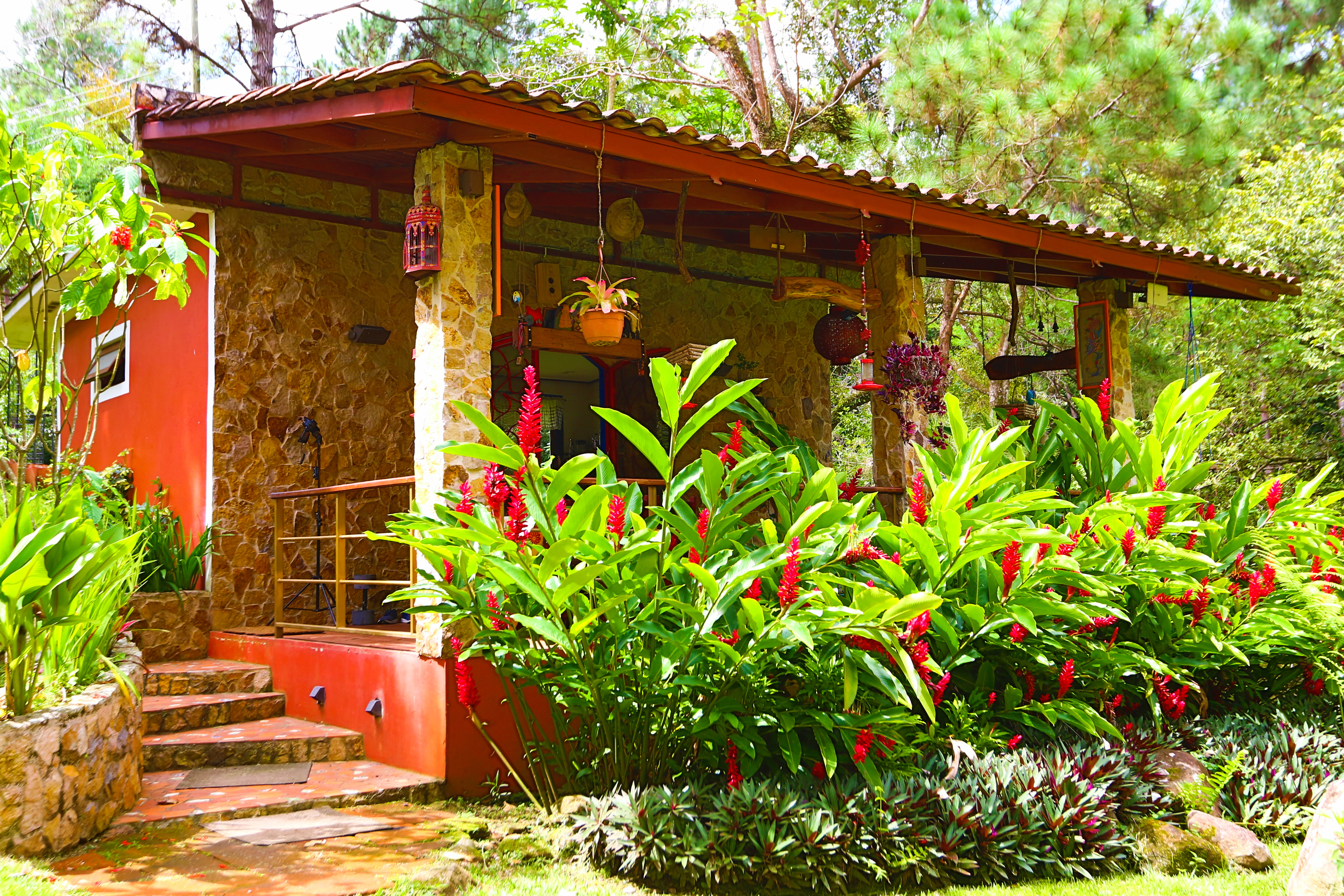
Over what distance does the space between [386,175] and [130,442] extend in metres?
3.10

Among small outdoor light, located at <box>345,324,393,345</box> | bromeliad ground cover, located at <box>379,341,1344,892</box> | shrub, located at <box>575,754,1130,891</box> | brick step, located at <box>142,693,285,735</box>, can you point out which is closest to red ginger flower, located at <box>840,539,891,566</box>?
bromeliad ground cover, located at <box>379,341,1344,892</box>

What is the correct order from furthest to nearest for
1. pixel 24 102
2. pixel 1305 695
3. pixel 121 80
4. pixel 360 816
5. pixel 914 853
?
pixel 24 102 < pixel 121 80 < pixel 1305 695 < pixel 360 816 < pixel 914 853

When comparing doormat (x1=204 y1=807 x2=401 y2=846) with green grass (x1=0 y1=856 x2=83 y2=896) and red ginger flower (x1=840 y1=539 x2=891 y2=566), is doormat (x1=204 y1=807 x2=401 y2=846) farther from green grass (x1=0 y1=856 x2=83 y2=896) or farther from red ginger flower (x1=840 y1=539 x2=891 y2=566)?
red ginger flower (x1=840 y1=539 x2=891 y2=566)

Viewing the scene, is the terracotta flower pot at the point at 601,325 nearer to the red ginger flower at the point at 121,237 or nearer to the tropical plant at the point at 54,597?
the red ginger flower at the point at 121,237

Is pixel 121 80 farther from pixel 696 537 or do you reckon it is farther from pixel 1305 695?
pixel 1305 695

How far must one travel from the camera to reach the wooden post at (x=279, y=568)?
5977 millimetres

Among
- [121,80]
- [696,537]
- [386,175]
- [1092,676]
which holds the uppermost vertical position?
[121,80]

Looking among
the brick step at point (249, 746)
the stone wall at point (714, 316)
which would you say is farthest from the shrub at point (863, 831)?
the stone wall at point (714, 316)

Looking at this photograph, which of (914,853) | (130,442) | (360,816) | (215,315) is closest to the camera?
(914,853)

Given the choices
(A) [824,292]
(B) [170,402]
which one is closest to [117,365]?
Answer: (B) [170,402]

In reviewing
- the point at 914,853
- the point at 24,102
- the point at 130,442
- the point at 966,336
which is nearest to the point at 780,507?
the point at 914,853

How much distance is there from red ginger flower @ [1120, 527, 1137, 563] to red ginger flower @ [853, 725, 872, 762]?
148cm

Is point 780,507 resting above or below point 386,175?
below

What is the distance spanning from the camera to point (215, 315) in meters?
6.66
